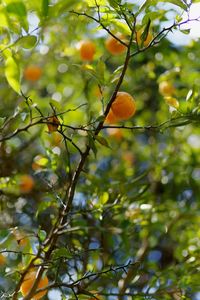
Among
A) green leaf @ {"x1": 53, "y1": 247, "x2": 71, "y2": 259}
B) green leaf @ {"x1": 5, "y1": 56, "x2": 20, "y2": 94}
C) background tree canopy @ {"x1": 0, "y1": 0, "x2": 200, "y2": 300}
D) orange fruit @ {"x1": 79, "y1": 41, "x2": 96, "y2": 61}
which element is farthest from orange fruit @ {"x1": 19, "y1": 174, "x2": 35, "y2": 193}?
green leaf @ {"x1": 5, "y1": 56, "x2": 20, "y2": 94}

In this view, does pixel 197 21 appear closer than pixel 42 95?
Yes

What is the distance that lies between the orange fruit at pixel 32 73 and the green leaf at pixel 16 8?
1.48 meters

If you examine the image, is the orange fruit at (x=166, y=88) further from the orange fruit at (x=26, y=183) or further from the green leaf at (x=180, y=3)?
the green leaf at (x=180, y=3)

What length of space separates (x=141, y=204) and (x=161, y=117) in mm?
680

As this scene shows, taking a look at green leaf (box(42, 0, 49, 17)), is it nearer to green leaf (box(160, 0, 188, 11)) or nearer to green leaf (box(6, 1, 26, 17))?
green leaf (box(6, 1, 26, 17))

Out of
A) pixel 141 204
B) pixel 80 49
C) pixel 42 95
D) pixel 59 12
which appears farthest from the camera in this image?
pixel 42 95

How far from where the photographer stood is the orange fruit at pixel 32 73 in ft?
7.59

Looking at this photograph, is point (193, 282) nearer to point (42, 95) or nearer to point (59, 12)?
point (59, 12)

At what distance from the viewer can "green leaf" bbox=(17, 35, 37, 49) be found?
0.93 meters

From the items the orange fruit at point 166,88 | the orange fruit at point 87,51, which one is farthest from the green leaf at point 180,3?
the orange fruit at point 166,88

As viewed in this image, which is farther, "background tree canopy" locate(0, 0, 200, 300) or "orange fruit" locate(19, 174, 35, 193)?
"orange fruit" locate(19, 174, 35, 193)

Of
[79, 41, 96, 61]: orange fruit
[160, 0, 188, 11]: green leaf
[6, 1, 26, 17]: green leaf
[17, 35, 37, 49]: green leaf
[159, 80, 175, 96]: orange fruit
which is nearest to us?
[6, 1, 26, 17]: green leaf

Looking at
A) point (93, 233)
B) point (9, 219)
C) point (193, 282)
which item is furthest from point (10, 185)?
point (193, 282)

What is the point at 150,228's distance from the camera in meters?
1.64
